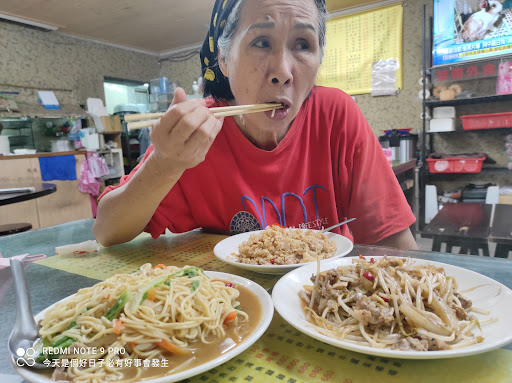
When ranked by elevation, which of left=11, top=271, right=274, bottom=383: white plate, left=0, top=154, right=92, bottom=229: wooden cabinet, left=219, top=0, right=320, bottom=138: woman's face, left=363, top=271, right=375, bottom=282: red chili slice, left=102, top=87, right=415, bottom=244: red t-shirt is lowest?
left=0, top=154, right=92, bottom=229: wooden cabinet

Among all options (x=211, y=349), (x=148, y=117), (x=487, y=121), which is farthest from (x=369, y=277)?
(x=487, y=121)

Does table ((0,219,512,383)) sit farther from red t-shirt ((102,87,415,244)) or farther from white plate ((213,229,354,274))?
red t-shirt ((102,87,415,244))

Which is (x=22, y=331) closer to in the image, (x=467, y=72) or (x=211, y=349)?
(x=211, y=349)

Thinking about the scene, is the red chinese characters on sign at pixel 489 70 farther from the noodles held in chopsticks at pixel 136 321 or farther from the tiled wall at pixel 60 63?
the tiled wall at pixel 60 63

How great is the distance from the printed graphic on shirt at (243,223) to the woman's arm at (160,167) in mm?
407

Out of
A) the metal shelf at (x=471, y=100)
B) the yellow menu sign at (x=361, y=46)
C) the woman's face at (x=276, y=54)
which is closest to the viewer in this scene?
the woman's face at (x=276, y=54)

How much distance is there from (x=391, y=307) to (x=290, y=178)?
101 centimetres

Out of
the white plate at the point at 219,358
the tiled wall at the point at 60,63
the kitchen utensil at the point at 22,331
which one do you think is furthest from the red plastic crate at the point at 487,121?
the tiled wall at the point at 60,63

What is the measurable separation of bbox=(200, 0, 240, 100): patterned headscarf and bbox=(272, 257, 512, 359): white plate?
115 centimetres

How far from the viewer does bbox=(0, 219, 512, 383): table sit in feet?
2.00

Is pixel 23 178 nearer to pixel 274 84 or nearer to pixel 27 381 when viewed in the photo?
pixel 274 84

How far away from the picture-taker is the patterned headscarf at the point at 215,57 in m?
1.57

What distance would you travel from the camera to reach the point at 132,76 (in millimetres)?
8422

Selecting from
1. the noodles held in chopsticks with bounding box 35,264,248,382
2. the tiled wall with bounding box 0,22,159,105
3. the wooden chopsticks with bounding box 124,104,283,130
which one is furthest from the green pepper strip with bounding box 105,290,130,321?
the tiled wall with bounding box 0,22,159,105
